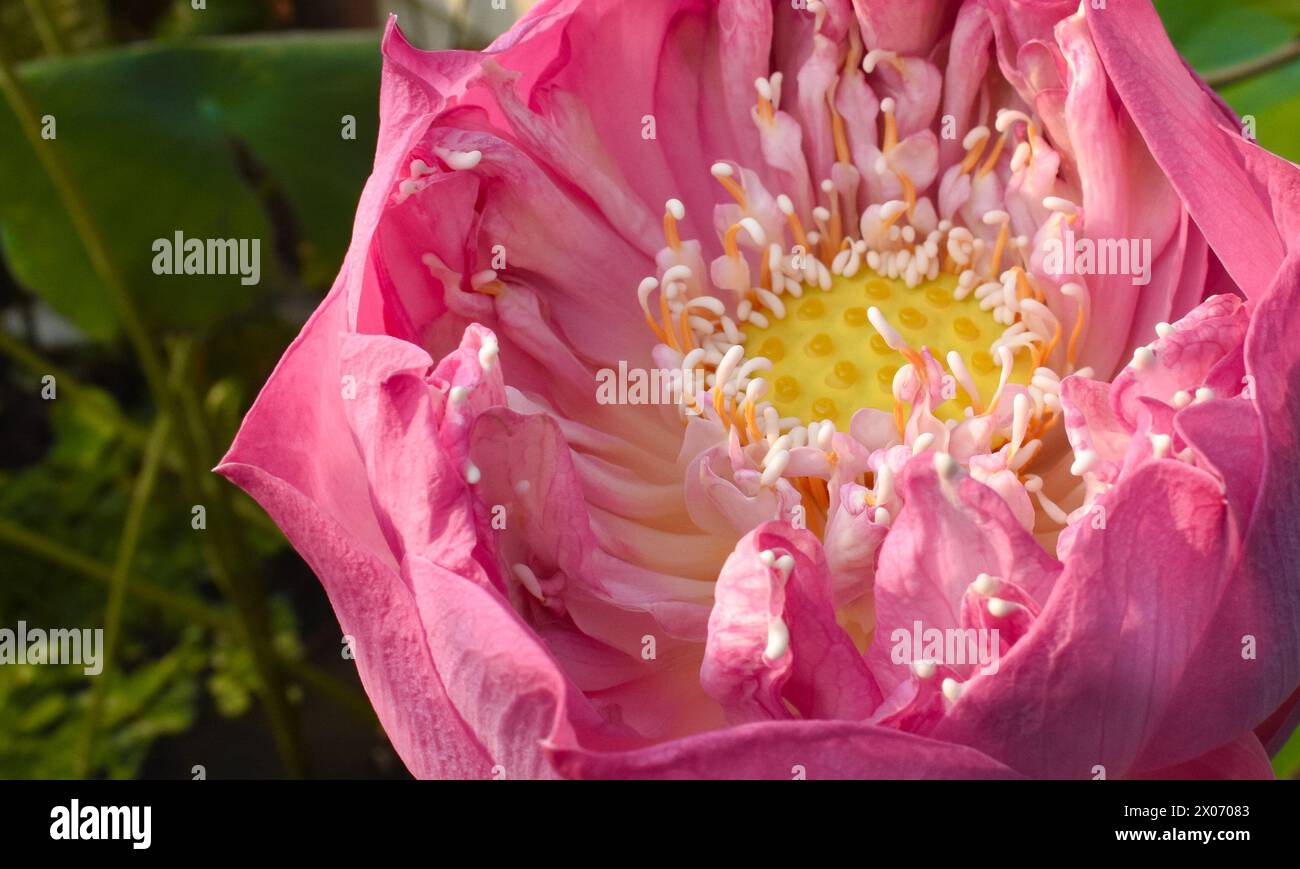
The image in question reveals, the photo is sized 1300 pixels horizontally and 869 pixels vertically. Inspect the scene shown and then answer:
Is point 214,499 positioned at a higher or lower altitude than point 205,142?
lower

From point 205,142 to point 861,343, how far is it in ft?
1.71

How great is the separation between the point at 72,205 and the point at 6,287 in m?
0.98

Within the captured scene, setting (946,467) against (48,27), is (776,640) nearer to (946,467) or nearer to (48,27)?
(946,467)

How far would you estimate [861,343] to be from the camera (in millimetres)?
559

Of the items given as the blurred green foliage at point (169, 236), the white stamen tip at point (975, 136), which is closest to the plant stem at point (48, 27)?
the blurred green foliage at point (169, 236)

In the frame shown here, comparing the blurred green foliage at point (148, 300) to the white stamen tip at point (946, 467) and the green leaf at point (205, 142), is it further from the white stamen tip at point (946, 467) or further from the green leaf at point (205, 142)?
the white stamen tip at point (946, 467)


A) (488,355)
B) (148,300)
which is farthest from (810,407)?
(148,300)

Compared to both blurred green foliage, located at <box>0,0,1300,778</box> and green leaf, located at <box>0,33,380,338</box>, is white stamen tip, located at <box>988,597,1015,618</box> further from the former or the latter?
green leaf, located at <box>0,33,380,338</box>

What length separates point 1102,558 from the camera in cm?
34

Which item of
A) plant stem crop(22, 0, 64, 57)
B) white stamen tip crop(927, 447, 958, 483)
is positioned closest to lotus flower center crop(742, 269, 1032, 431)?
white stamen tip crop(927, 447, 958, 483)
